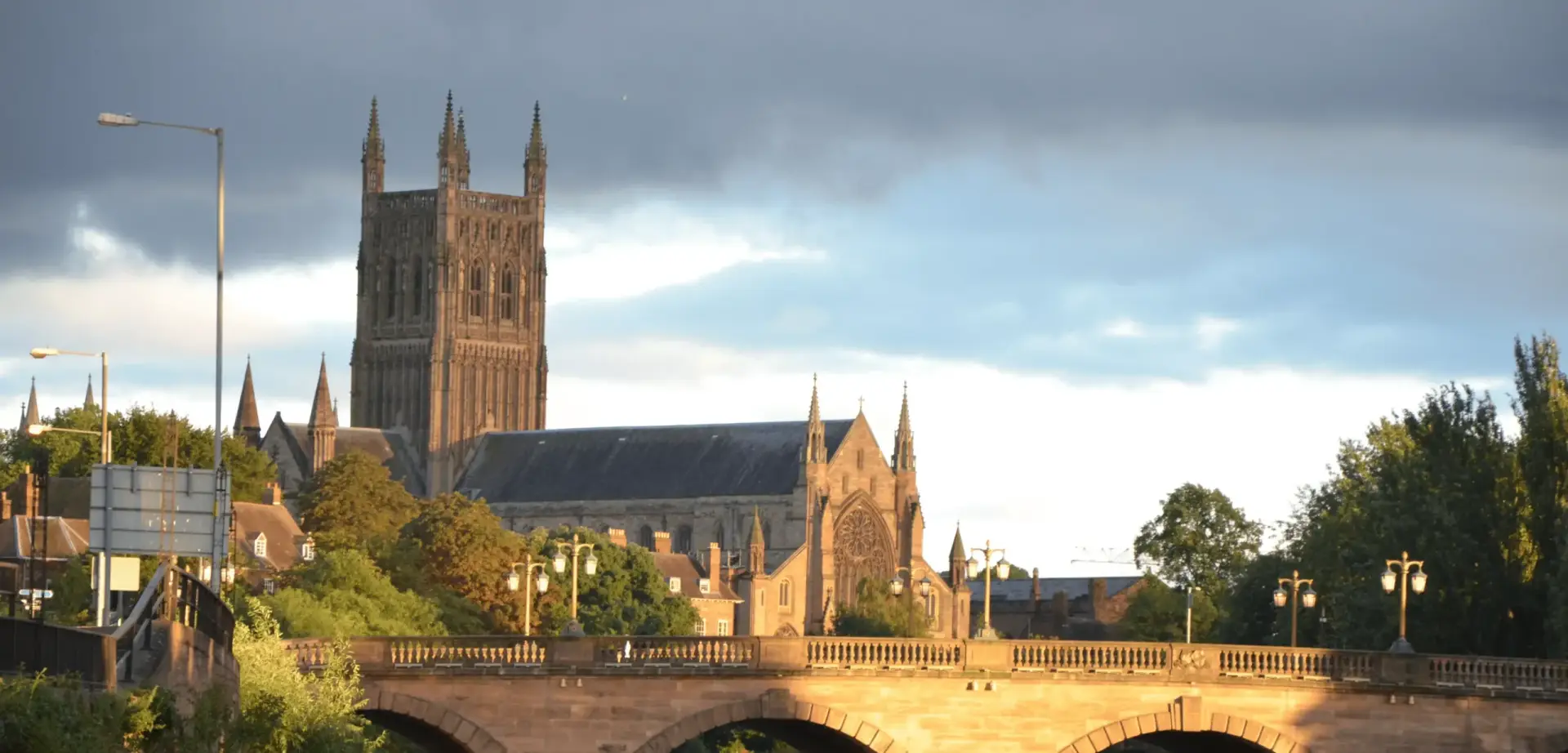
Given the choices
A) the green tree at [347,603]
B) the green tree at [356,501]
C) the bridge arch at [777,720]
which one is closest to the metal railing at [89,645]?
the bridge arch at [777,720]

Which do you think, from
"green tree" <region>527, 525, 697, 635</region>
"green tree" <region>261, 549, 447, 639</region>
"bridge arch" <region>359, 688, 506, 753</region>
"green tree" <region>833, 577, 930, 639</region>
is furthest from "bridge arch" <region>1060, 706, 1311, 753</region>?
"green tree" <region>833, 577, 930, 639</region>

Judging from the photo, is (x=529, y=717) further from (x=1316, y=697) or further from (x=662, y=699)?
(x=1316, y=697)

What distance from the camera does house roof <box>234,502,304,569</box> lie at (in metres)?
144

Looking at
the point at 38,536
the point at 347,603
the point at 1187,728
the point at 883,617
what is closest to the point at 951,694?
the point at 1187,728

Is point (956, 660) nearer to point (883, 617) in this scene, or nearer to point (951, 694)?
point (951, 694)

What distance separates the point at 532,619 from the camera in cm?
12681

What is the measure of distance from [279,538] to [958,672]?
7360cm

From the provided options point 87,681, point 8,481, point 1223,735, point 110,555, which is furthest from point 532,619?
point 87,681

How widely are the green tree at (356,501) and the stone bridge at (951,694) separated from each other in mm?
74722

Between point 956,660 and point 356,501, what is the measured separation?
3291 inches

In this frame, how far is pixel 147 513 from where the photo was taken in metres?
59.5

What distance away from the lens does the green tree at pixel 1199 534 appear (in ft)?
584

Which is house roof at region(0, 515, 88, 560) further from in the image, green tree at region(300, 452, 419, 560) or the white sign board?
the white sign board

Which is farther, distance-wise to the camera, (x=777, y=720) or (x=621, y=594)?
(x=621, y=594)
